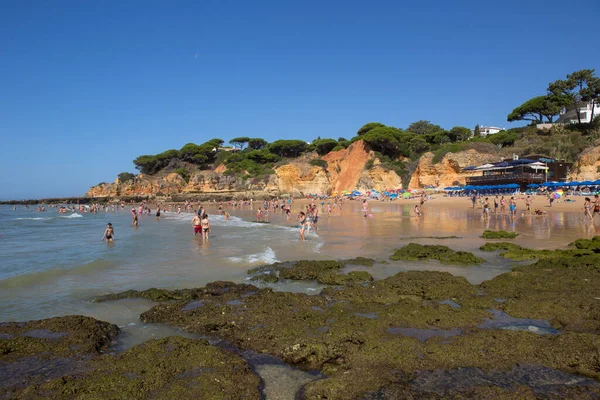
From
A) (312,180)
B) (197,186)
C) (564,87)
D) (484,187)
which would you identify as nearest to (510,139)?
(564,87)

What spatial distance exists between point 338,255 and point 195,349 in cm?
809

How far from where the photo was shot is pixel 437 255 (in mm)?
11273

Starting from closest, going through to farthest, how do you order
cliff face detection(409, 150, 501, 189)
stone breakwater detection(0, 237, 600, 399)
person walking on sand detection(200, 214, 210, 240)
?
stone breakwater detection(0, 237, 600, 399), person walking on sand detection(200, 214, 210, 240), cliff face detection(409, 150, 501, 189)

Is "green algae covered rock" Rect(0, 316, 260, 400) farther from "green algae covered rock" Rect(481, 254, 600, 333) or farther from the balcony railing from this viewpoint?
the balcony railing

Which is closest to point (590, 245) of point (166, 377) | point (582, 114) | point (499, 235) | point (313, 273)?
point (499, 235)

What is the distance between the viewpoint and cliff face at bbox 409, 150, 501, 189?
1982 inches

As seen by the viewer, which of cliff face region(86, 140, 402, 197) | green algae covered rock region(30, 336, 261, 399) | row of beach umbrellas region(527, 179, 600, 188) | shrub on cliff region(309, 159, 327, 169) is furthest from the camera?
shrub on cliff region(309, 159, 327, 169)

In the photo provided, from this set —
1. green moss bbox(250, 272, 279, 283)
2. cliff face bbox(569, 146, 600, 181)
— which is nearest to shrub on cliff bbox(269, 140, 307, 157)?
cliff face bbox(569, 146, 600, 181)

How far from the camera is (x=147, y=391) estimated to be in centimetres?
381

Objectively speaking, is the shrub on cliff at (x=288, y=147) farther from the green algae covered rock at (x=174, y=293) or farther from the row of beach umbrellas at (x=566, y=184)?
the green algae covered rock at (x=174, y=293)

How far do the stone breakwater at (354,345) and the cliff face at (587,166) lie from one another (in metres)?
38.9

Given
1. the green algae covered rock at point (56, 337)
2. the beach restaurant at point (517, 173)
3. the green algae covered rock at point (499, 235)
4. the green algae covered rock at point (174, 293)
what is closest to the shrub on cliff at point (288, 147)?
the beach restaurant at point (517, 173)

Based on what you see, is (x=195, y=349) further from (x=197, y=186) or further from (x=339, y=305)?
(x=197, y=186)

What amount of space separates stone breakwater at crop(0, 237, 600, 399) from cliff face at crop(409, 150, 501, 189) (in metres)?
45.7
